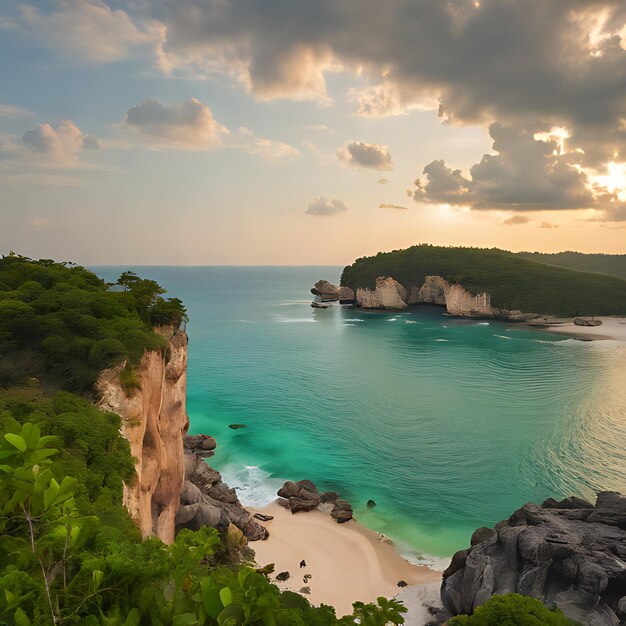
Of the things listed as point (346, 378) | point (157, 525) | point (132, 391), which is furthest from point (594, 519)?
point (346, 378)

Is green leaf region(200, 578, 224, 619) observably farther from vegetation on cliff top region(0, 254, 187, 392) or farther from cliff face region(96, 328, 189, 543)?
vegetation on cliff top region(0, 254, 187, 392)

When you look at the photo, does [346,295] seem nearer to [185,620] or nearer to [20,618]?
[185,620]

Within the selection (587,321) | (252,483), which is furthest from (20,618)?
(587,321)

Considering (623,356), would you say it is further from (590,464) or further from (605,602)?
(605,602)

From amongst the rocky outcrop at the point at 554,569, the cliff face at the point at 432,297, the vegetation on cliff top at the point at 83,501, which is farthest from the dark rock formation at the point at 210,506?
the cliff face at the point at 432,297

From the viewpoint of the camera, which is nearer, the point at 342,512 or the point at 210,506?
the point at 210,506
